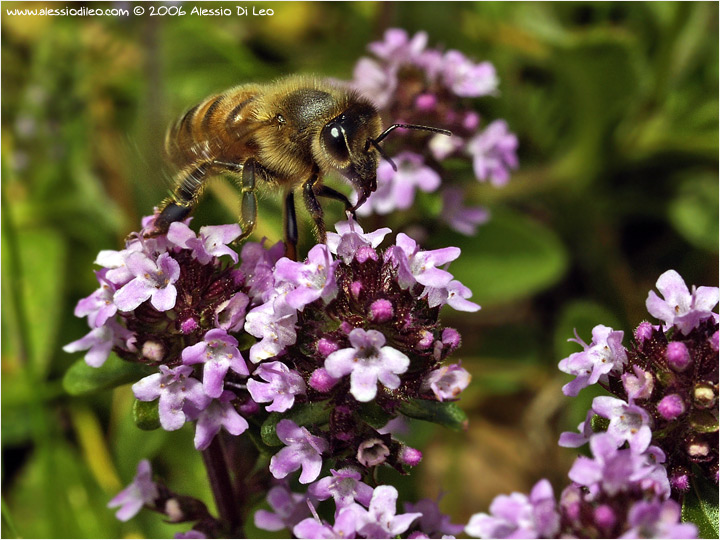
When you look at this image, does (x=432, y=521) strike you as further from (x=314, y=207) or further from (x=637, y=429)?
(x=314, y=207)

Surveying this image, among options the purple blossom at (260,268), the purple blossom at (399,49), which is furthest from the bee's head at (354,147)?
the purple blossom at (399,49)

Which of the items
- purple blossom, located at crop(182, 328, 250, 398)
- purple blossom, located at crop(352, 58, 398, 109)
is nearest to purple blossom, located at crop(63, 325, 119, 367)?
purple blossom, located at crop(182, 328, 250, 398)

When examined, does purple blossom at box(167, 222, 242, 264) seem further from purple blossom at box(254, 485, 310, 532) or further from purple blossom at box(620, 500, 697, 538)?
purple blossom at box(620, 500, 697, 538)

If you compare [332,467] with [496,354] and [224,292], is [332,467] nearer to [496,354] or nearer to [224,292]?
[224,292]

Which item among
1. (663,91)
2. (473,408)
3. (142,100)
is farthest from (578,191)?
(142,100)

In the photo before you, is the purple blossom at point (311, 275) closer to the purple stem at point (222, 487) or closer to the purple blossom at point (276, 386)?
the purple blossom at point (276, 386)

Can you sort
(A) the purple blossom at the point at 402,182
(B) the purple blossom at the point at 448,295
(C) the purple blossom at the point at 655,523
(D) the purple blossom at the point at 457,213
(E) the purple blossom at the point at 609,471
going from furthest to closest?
(D) the purple blossom at the point at 457,213 < (A) the purple blossom at the point at 402,182 < (B) the purple blossom at the point at 448,295 < (E) the purple blossom at the point at 609,471 < (C) the purple blossom at the point at 655,523

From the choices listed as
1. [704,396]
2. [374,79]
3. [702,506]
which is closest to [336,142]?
[704,396]
